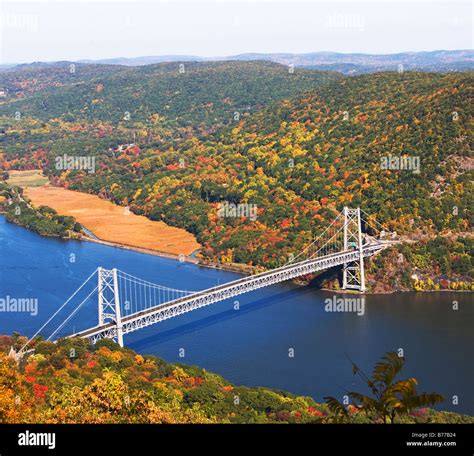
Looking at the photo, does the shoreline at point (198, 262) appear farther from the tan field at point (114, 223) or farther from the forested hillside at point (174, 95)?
the forested hillside at point (174, 95)

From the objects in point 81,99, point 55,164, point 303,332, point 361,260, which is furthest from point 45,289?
point 81,99

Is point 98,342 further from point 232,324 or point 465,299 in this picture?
point 465,299

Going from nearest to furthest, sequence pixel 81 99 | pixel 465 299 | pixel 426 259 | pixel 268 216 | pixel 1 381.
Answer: pixel 1 381 → pixel 465 299 → pixel 426 259 → pixel 268 216 → pixel 81 99

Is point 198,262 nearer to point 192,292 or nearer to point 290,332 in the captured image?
point 192,292

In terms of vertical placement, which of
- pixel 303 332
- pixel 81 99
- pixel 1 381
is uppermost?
pixel 81 99

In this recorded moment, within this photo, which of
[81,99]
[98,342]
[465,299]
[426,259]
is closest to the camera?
[98,342]

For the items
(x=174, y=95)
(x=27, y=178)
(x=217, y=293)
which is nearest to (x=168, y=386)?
(x=217, y=293)
